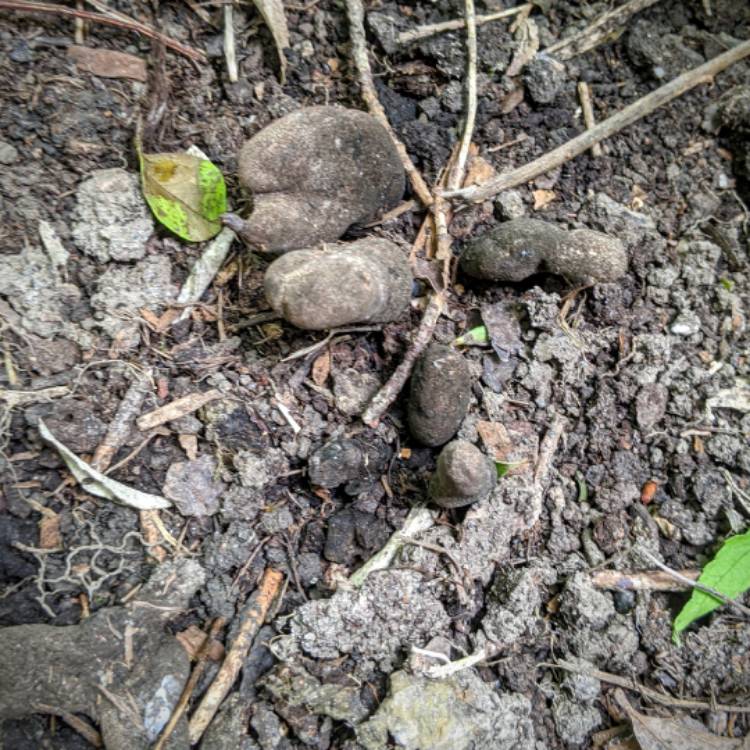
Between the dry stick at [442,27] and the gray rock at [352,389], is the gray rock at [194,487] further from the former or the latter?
the dry stick at [442,27]

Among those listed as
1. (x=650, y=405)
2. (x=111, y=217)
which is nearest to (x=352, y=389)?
(x=111, y=217)

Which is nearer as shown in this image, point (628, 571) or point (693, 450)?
point (628, 571)

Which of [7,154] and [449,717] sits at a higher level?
[7,154]

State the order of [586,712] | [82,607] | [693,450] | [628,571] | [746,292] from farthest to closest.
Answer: [746,292] < [693,450] < [628,571] < [586,712] < [82,607]

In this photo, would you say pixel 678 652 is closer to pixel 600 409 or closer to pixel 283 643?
pixel 600 409

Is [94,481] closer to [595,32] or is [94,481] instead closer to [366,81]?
[366,81]

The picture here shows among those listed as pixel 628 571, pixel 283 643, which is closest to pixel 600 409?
pixel 628 571

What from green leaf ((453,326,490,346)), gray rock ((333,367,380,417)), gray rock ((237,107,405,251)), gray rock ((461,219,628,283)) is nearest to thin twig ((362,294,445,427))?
gray rock ((333,367,380,417))
